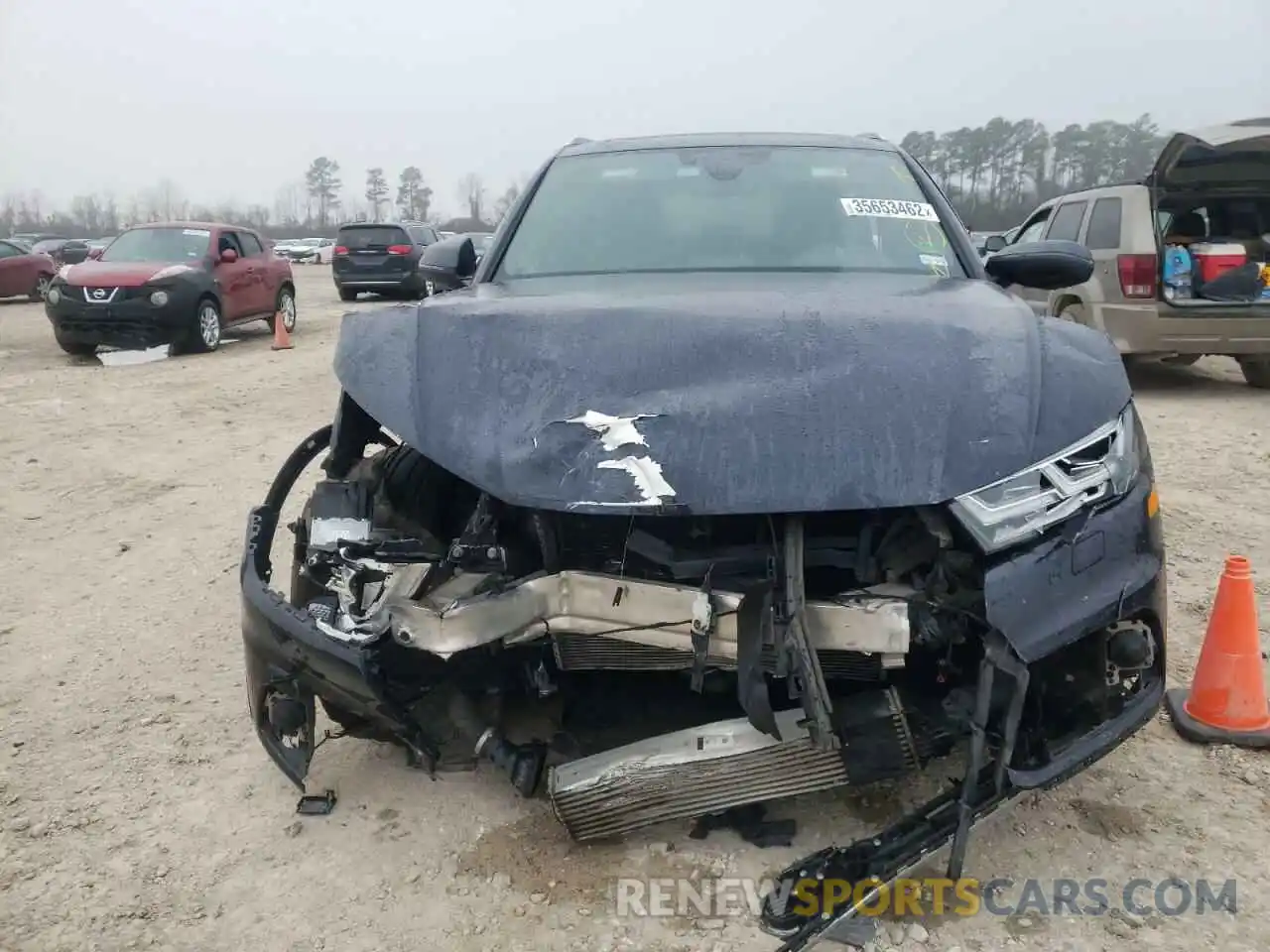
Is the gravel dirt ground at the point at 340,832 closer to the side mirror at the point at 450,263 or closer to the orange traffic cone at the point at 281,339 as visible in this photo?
the side mirror at the point at 450,263

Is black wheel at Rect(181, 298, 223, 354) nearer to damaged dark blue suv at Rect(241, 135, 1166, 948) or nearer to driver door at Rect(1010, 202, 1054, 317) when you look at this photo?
driver door at Rect(1010, 202, 1054, 317)

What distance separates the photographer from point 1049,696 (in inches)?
89.0

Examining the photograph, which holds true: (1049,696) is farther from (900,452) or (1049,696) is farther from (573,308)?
(573,308)

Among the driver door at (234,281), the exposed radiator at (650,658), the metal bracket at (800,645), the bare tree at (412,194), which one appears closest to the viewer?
the metal bracket at (800,645)

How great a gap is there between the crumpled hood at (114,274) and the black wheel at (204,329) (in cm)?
57

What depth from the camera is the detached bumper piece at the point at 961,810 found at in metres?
2.04

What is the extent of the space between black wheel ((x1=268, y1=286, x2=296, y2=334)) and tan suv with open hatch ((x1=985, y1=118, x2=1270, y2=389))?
A: 9.96 metres

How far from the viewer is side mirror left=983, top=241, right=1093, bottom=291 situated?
3.30 meters

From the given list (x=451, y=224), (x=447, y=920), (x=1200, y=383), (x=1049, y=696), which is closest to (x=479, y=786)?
(x=447, y=920)

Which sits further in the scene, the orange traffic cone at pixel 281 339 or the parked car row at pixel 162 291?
the orange traffic cone at pixel 281 339

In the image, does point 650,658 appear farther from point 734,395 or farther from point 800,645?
point 734,395

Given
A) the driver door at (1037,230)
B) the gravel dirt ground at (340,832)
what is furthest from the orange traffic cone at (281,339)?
the gravel dirt ground at (340,832)

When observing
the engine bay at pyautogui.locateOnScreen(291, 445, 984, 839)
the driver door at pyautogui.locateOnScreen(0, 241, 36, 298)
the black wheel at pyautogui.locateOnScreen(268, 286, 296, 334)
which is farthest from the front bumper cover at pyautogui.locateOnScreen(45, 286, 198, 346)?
the driver door at pyautogui.locateOnScreen(0, 241, 36, 298)

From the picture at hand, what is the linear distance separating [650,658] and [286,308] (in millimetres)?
13512
